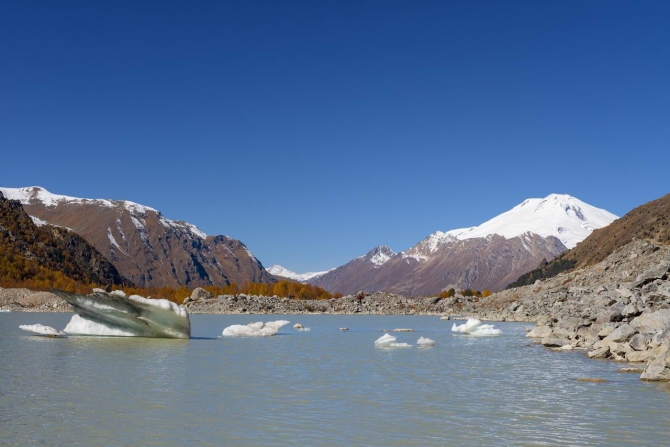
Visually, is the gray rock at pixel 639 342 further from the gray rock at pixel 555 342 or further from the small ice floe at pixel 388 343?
the small ice floe at pixel 388 343

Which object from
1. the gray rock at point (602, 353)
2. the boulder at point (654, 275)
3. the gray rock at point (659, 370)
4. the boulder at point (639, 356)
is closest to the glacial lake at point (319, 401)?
the gray rock at point (659, 370)

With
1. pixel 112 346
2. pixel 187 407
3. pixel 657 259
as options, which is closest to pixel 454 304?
pixel 657 259

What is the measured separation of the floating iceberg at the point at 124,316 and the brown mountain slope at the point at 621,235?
93.4 meters

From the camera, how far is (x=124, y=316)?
1620 inches

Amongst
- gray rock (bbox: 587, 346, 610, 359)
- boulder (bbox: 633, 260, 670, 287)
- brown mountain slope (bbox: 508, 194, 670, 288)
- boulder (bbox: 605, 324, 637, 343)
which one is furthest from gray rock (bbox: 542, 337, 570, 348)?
brown mountain slope (bbox: 508, 194, 670, 288)

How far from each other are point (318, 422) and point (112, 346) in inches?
984

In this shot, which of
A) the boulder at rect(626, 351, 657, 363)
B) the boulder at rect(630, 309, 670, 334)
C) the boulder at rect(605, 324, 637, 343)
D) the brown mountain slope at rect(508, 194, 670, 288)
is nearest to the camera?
the boulder at rect(626, 351, 657, 363)

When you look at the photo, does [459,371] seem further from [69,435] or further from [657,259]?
[657,259]

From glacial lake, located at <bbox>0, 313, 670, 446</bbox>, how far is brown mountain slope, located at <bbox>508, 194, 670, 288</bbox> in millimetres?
95223

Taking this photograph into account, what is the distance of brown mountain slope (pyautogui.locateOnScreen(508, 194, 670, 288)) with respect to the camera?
4996 inches

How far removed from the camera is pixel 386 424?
16.5 m

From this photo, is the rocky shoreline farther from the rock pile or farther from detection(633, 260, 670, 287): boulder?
the rock pile

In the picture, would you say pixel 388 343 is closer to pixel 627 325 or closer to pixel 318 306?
pixel 627 325

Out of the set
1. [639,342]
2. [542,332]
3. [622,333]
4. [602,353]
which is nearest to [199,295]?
[542,332]
